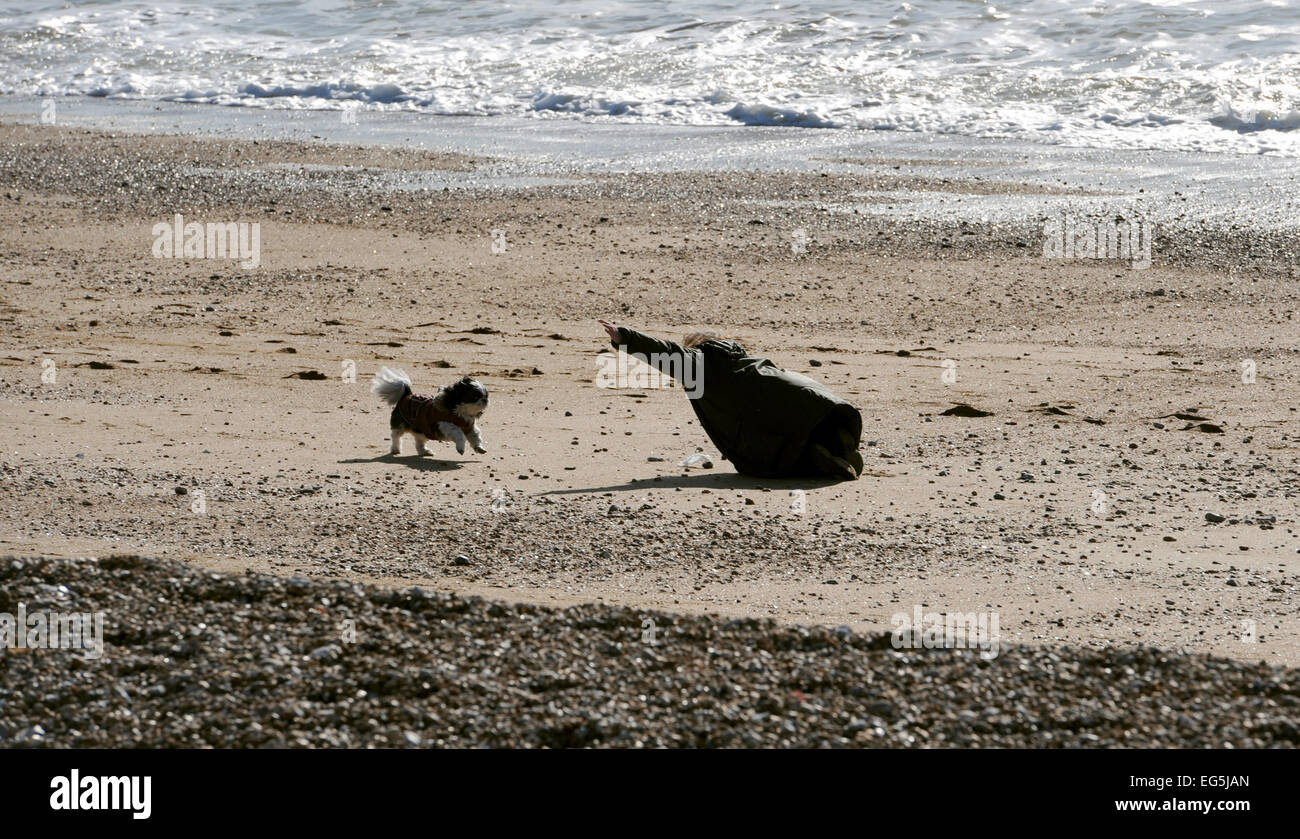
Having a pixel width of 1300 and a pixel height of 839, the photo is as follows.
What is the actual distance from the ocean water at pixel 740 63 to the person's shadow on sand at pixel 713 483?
1522cm

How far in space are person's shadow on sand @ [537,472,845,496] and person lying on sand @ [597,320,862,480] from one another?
0.18 feet

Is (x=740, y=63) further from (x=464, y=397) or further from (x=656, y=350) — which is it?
(x=656, y=350)

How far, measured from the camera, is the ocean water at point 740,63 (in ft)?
81.2

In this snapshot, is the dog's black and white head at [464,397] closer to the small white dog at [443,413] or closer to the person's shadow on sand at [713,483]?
the small white dog at [443,413]

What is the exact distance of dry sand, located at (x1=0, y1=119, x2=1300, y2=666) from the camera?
7.20 m

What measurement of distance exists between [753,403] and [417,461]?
207 centimetres

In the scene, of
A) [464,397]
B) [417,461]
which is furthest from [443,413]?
[417,461]

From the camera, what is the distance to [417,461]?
9250mm

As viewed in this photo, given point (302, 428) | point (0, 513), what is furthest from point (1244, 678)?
point (302, 428)

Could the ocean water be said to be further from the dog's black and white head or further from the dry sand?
the dog's black and white head

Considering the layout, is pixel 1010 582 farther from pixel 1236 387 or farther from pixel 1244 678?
pixel 1236 387

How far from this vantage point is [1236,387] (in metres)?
11.7
